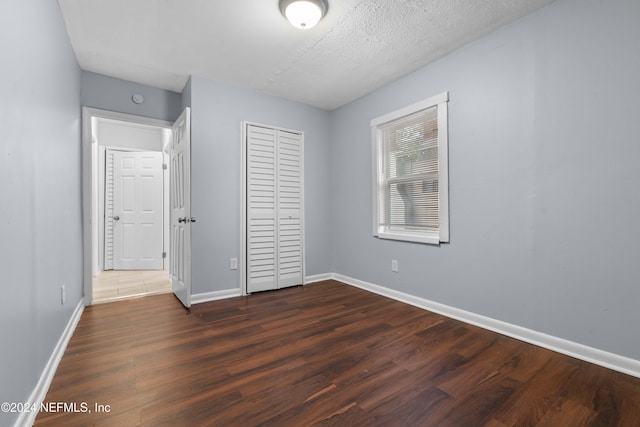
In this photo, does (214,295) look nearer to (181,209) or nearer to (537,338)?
(181,209)

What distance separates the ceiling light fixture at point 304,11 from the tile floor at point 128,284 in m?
3.23

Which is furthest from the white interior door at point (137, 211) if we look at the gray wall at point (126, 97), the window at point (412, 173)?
the window at point (412, 173)

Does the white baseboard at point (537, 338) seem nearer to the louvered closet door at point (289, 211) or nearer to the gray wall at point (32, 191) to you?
the louvered closet door at point (289, 211)

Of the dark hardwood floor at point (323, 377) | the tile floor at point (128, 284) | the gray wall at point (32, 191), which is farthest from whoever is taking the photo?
the tile floor at point (128, 284)

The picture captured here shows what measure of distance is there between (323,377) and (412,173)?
2204 mm

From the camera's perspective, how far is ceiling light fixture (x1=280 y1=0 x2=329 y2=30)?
1.96 m

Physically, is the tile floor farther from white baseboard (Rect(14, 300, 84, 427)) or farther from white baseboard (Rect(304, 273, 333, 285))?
white baseboard (Rect(304, 273, 333, 285))

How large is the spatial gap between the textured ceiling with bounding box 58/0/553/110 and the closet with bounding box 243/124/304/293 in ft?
2.32

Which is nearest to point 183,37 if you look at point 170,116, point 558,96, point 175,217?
point 170,116

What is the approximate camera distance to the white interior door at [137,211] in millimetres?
4922

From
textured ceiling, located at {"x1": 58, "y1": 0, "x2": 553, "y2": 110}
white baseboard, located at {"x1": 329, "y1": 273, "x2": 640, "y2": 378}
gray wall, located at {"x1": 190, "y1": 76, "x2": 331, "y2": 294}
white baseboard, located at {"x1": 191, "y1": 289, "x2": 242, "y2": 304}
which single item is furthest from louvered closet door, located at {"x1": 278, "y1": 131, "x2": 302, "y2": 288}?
white baseboard, located at {"x1": 329, "y1": 273, "x2": 640, "y2": 378}

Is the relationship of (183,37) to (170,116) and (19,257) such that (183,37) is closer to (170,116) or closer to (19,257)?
(170,116)

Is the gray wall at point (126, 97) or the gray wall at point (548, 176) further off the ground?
the gray wall at point (126, 97)

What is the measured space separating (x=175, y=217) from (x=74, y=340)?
5.03ft
